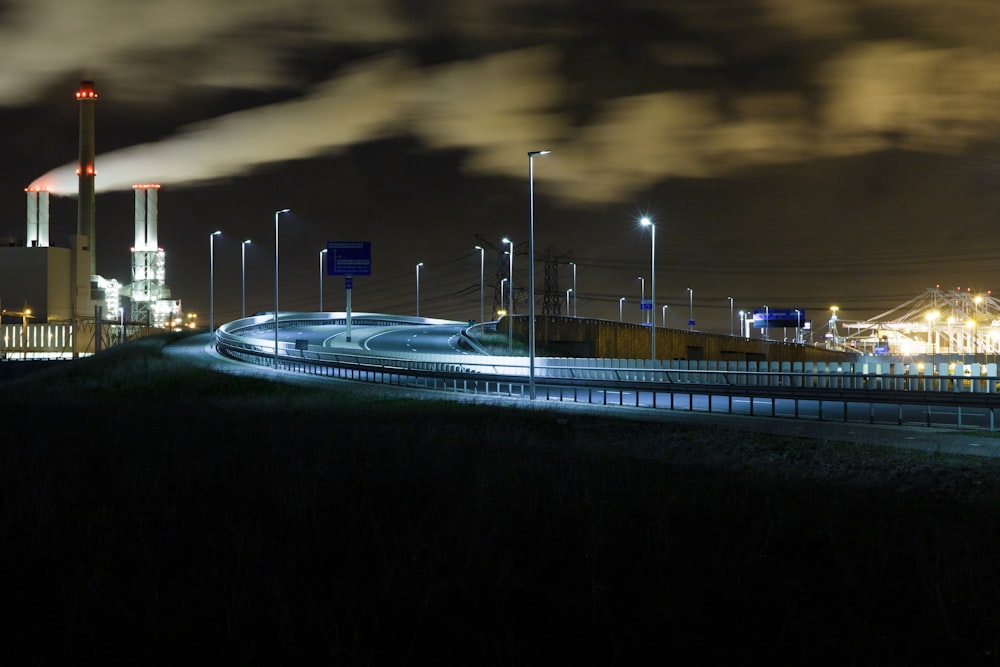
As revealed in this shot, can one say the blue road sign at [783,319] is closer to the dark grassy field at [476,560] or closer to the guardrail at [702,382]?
the guardrail at [702,382]

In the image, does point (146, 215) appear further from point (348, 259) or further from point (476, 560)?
point (476, 560)

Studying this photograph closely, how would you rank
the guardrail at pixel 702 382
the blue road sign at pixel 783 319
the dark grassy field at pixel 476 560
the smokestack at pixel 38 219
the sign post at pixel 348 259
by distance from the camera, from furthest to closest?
the smokestack at pixel 38 219
the blue road sign at pixel 783 319
the sign post at pixel 348 259
the guardrail at pixel 702 382
the dark grassy field at pixel 476 560

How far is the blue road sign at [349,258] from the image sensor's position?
68.8 meters

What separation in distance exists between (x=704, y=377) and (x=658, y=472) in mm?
32151

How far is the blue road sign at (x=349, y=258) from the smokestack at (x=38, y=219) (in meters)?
83.8

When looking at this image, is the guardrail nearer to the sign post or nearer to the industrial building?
the sign post

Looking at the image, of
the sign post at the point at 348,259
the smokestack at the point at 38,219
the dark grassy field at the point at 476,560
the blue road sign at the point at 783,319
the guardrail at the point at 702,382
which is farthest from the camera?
the smokestack at the point at 38,219

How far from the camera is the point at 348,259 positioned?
69250 millimetres

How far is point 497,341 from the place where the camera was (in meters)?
80.2

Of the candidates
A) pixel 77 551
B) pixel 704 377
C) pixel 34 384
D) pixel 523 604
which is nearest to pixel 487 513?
pixel 523 604

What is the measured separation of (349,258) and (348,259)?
0.11 metres

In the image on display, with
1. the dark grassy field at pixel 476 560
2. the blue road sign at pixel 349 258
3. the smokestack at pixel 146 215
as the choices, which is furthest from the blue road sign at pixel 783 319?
the dark grassy field at pixel 476 560

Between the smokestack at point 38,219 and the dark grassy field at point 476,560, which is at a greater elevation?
the smokestack at point 38,219

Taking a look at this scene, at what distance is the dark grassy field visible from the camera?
6.64 metres
